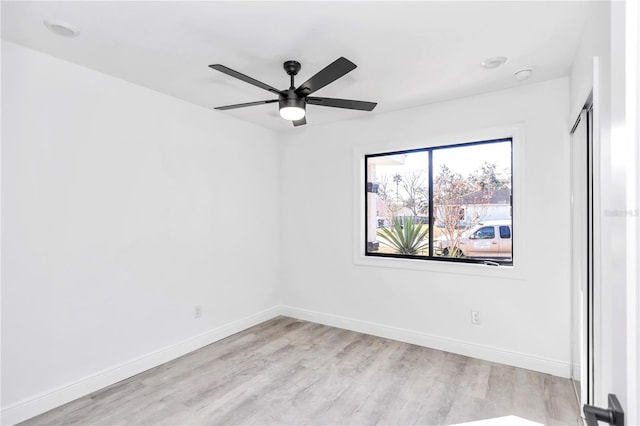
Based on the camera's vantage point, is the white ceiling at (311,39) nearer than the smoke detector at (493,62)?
Yes

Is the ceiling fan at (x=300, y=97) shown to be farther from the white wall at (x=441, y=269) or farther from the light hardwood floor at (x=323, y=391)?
the light hardwood floor at (x=323, y=391)

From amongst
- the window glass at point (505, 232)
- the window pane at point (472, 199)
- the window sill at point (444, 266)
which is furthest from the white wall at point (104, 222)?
the window glass at point (505, 232)

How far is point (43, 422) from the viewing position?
88.1 inches

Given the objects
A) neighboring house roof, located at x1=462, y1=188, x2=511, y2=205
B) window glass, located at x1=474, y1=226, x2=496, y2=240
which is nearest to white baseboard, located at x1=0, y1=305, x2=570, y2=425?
window glass, located at x1=474, y1=226, x2=496, y2=240

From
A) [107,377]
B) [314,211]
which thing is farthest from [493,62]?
[107,377]

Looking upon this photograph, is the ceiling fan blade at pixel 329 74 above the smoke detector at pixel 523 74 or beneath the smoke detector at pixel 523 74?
beneath

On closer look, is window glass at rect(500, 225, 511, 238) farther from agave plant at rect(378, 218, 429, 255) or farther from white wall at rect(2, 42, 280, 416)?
white wall at rect(2, 42, 280, 416)

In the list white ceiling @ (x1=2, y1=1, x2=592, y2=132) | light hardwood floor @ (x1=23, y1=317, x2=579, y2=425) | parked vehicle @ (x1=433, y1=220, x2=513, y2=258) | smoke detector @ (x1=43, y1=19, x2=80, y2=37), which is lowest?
light hardwood floor @ (x1=23, y1=317, x2=579, y2=425)

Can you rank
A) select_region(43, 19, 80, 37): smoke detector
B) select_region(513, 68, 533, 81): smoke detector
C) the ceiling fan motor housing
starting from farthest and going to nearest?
select_region(513, 68, 533, 81): smoke detector → the ceiling fan motor housing → select_region(43, 19, 80, 37): smoke detector

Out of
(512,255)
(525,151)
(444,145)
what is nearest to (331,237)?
(444,145)

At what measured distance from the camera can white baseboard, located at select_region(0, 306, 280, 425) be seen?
7.36 ft

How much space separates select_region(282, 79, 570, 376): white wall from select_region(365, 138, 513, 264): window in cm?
19

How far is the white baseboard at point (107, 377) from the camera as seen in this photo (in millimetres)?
2244

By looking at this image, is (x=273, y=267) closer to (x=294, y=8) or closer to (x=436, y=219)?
(x=436, y=219)
